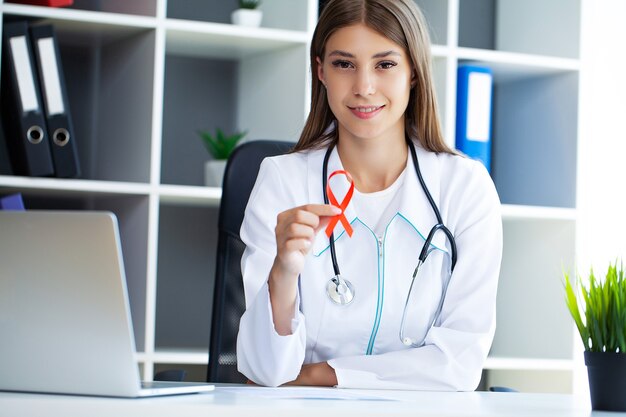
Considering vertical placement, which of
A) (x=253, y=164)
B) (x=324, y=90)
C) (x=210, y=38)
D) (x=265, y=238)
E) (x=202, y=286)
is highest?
(x=210, y=38)

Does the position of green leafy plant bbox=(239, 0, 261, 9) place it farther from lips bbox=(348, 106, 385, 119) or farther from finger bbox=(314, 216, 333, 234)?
finger bbox=(314, 216, 333, 234)

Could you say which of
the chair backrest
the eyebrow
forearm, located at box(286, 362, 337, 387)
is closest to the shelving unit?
the chair backrest

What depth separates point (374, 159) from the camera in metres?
1.90

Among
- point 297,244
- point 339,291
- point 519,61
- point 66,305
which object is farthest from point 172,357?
point 66,305

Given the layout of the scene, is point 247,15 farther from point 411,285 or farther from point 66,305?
point 66,305

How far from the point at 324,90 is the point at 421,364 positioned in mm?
633

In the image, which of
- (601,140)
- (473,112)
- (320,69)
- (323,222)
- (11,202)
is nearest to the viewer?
(323,222)

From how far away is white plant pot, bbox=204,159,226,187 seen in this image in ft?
8.46

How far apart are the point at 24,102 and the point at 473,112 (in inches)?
48.1

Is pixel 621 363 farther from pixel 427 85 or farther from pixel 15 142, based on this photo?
pixel 15 142

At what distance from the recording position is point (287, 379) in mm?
1613

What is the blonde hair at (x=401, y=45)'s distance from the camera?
5.94ft

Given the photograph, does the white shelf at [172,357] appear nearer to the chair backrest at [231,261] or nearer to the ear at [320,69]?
the chair backrest at [231,261]

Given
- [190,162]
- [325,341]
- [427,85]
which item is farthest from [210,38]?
[325,341]
